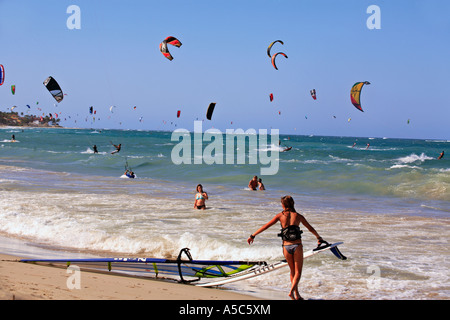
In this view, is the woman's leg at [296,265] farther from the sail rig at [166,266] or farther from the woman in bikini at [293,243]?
the sail rig at [166,266]

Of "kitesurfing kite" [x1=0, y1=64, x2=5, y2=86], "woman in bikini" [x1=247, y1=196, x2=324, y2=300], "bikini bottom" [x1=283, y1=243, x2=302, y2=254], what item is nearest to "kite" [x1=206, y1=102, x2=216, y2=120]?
"kitesurfing kite" [x1=0, y1=64, x2=5, y2=86]

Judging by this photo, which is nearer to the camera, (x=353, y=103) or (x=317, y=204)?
(x=317, y=204)

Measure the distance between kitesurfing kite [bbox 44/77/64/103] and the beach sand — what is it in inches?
336

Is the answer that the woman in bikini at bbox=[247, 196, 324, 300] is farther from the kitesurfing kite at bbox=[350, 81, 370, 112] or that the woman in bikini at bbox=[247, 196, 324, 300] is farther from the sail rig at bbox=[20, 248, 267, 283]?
the kitesurfing kite at bbox=[350, 81, 370, 112]

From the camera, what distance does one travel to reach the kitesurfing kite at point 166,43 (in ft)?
50.2

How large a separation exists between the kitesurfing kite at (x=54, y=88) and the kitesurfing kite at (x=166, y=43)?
3.71 m

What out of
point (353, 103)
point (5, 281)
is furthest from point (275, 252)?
point (353, 103)

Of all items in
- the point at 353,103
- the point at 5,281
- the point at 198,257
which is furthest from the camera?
the point at 353,103

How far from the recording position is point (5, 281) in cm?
448

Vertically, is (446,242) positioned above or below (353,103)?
below

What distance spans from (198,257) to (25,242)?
Result: 3.10 metres

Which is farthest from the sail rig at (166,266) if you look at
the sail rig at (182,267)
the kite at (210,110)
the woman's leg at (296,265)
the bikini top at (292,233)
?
the kite at (210,110)

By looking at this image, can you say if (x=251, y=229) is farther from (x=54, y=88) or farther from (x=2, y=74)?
(x=2, y=74)
